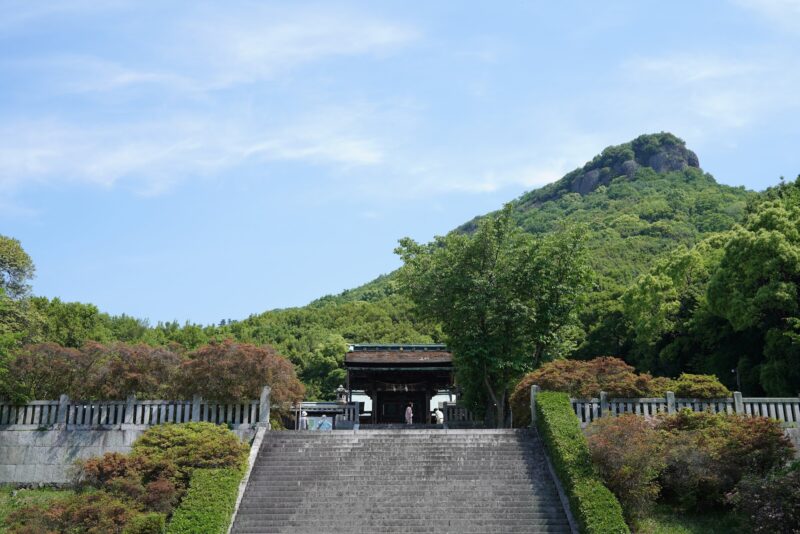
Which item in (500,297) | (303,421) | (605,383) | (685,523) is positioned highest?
(500,297)

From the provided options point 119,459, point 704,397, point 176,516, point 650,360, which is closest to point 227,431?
point 119,459

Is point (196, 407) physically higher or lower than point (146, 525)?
higher

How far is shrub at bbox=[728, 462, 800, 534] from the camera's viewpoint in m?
14.0

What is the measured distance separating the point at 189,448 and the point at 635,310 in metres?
28.6

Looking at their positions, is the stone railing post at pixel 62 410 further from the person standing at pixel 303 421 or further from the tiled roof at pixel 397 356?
the tiled roof at pixel 397 356

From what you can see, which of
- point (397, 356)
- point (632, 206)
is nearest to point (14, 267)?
point (397, 356)

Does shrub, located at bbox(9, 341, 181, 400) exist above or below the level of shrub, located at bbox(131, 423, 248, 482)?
above

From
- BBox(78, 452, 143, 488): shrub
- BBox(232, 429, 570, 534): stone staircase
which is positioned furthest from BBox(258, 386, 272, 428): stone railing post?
BBox(78, 452, 143, 488): shrub

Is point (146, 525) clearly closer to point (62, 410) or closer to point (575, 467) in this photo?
point (62, 410)

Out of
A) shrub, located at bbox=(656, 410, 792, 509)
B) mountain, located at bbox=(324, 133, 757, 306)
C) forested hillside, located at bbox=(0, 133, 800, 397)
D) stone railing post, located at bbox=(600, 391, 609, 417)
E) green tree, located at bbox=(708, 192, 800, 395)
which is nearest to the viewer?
shrub, located at bbox=(656, 410, 792, 509)

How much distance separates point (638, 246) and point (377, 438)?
4793 centimetres

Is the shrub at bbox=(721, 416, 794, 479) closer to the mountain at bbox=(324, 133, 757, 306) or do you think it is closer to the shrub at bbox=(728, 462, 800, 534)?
the shrub at bbox=(728, 462, 800, 534)

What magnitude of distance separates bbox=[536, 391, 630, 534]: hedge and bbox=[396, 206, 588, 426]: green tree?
213 inches

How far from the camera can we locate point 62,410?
21.6m
